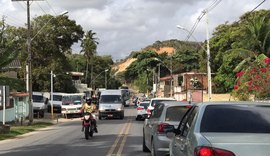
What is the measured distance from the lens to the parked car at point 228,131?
550cm

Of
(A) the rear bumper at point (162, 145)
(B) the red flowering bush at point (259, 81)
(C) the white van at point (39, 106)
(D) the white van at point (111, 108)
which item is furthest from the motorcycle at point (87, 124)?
(C) the white van at point (39, 106)

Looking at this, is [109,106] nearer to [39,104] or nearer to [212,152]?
[39,104]

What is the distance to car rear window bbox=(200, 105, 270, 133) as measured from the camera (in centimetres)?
625

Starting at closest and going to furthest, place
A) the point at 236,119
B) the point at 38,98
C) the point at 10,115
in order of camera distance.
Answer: the point at 236,119, the point at 10,115, the point at 38,98

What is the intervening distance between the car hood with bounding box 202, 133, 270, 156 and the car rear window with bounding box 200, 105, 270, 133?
0.26 m

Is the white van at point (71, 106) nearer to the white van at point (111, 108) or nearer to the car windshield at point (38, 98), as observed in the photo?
the car windshield at point (38, 98)

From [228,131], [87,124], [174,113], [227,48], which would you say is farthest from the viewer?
[227,48]

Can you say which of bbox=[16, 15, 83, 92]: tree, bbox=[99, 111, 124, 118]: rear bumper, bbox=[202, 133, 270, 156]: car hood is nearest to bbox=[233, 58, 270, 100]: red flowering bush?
bbox=[99, 111, 124, 118]: rear bumper

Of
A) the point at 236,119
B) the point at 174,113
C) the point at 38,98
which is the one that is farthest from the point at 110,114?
the point at 236,119

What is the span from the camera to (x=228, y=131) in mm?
6203

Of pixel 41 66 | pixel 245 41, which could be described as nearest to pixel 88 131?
pixel 245 41

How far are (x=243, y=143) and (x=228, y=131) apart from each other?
65 centimetres

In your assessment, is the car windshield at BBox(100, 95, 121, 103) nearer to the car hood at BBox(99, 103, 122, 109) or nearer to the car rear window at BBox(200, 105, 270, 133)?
the car hood at BBox(99, 103, 122, 109)

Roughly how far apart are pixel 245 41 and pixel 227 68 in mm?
20671
